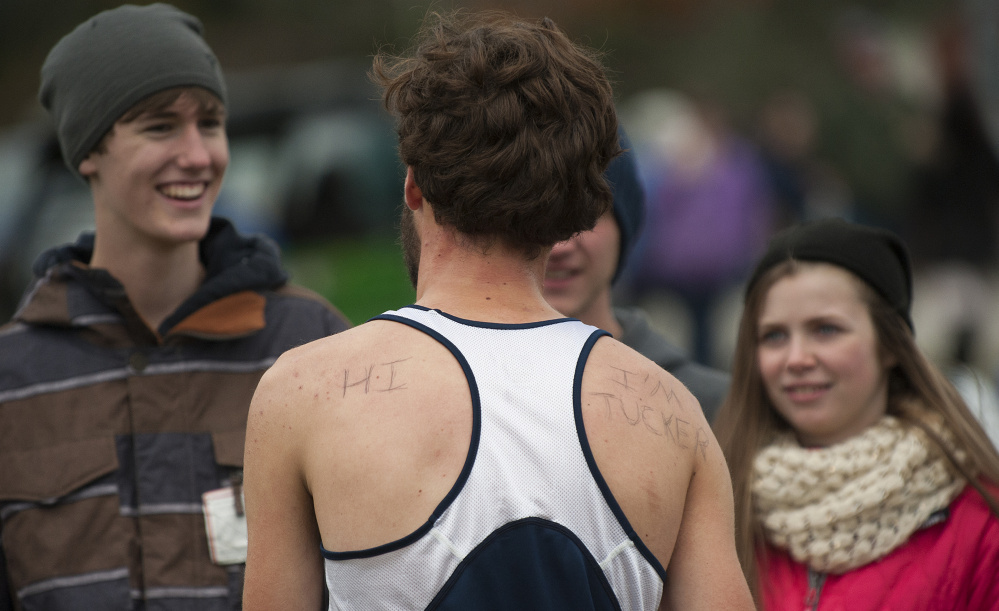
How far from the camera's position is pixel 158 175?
10.8ft

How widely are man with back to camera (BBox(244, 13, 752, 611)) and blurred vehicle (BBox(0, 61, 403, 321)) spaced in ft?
27.5

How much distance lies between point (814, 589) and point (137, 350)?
2.04 metres

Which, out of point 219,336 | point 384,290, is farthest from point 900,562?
point 384,290

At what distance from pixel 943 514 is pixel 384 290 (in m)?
7.76

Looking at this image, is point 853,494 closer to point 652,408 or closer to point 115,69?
point 652,408

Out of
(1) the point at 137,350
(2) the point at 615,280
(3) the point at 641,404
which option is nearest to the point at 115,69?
(1) the point at 137,350

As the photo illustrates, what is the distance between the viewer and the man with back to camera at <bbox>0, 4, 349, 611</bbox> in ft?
10.1

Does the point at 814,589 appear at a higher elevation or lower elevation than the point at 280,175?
lower

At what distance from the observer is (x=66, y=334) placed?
10.7 feet

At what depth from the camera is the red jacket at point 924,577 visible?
9.93ft

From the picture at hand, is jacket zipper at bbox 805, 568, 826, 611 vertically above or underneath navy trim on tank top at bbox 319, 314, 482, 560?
underneath

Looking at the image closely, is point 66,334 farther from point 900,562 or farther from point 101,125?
point 900,562

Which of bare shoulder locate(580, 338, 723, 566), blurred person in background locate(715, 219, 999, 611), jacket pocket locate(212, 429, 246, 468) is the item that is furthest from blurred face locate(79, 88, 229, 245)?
blurred person in background locate(715, 219, 999, 611)

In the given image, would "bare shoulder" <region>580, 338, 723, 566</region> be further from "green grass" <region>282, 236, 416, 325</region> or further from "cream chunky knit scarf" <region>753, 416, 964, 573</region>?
"green grass" <region>282, 236, 416, 325</region>
